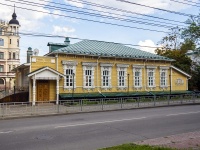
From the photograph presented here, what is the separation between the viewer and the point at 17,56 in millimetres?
79125

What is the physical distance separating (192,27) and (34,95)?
630 inches

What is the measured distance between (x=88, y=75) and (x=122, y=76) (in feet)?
15.0

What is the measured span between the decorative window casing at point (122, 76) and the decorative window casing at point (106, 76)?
4.13 ft

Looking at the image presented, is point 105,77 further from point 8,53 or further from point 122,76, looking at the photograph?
point 8,53

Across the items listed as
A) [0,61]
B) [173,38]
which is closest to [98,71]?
[173,38]

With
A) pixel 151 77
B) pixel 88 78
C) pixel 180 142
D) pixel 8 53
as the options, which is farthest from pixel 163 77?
pixel 8 53

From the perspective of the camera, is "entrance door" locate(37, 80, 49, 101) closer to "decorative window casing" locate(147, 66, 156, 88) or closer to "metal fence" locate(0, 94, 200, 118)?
"metal fence" locate(0, 94, 200, 118)

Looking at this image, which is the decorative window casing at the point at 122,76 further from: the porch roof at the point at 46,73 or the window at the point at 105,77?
the porch roof at the point at 46,73

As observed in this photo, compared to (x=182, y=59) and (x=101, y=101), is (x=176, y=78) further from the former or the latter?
(x=101, y=101)

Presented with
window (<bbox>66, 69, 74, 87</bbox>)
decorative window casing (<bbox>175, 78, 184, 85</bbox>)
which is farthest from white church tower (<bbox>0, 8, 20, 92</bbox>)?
decorative window casing (<bbox>175, 78, 184, 85</bbox>)

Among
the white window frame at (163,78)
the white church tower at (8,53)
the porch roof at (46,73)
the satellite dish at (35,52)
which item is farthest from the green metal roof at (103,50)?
the white church tower at (8,53)

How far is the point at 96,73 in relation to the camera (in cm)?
2812

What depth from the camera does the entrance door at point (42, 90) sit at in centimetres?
2514

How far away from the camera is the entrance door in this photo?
25141mm
